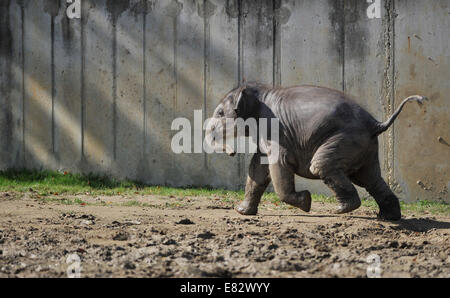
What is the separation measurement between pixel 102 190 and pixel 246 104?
3372mm

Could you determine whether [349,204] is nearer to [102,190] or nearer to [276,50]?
[276,50]

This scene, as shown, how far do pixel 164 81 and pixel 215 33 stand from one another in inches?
38.4

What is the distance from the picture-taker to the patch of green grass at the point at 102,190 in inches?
332

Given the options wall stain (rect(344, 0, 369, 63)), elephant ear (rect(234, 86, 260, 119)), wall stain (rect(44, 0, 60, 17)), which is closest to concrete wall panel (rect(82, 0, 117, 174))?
wall stain (rect(44, 0, 60, 17))

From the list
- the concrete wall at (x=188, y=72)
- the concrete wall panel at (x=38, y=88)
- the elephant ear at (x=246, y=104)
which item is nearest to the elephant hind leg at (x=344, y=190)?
the elephant ear at (x=246, y=104)

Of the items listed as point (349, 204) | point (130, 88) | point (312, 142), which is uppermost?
point (130, 88)

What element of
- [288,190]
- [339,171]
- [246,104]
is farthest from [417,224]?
[246,104]

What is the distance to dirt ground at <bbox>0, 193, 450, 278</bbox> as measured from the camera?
4598 millimetres

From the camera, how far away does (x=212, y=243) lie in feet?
18.0

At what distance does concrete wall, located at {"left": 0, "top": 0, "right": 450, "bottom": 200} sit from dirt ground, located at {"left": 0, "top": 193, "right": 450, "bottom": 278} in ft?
6.08

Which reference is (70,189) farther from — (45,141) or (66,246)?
(66,246)

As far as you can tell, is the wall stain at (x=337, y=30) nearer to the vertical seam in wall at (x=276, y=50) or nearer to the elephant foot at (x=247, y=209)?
the vertical seam in wall at (x=276, y=50)

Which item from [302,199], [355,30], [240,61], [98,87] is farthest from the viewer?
[98,87]
